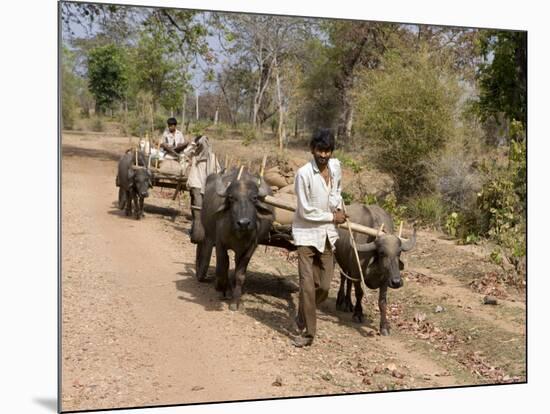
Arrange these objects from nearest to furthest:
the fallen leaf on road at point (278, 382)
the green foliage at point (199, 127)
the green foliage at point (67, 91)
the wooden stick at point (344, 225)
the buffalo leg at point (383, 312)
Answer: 1. the green foliage at point (67, 91)
2. the fallen leaf on road at point (278, 382)
3. the wooden stick at point (344, 225)
4. the buffalo leg at point (383, 312)
5. the green foliage at point (199, 127)

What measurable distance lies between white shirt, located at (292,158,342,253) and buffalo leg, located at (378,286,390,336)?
0.82m

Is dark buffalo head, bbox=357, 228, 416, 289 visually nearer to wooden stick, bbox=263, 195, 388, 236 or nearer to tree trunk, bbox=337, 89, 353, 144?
wooden stick, bbox=263, 195, 388, 236

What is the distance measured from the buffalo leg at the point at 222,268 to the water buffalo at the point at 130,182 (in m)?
0.94

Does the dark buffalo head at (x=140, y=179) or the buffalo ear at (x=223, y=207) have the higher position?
the dark buffalo head at (x=140, y=179)

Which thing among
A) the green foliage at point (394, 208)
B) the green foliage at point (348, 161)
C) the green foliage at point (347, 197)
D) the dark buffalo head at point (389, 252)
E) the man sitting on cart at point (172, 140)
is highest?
the man sitting on cart at point (172, 140)

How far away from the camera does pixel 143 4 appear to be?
215 inches

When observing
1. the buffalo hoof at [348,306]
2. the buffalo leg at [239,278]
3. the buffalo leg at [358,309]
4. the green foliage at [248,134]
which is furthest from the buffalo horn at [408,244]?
the green foliage at [248,134]

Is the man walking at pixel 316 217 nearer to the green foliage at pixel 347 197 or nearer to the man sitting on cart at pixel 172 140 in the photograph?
the man sitting on cart at pixel 172 140

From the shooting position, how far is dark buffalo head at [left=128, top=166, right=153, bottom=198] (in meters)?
6.77

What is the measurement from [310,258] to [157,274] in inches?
60.9

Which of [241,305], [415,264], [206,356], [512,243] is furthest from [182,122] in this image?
[512,243]

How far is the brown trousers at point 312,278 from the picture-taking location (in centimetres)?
568

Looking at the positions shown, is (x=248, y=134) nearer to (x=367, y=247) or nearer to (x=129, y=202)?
(x=129, y=202)

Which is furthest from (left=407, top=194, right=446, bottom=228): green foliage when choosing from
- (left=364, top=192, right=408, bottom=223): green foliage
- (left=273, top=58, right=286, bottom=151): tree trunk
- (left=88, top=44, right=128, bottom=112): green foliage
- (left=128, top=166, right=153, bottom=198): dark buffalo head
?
(left=88, top=44, right=128, bottom=112): green foliage
